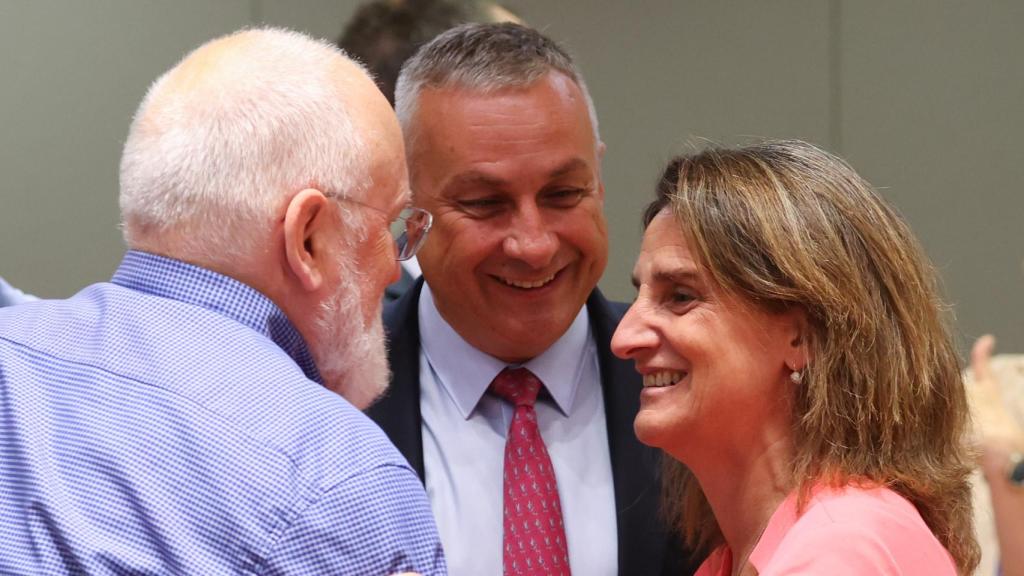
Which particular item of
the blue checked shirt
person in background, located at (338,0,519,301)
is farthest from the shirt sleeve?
person in background, located at (338,0,519,301)

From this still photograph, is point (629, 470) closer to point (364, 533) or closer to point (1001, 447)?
point (1001, 447)

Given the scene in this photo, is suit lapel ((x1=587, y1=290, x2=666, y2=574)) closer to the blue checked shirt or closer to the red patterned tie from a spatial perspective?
the red patterned tie

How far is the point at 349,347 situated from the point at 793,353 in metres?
0.63

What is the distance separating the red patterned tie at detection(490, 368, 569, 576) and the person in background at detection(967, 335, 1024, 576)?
841 mm

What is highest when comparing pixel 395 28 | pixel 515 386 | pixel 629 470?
pixel 395 28

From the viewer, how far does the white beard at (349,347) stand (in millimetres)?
1562

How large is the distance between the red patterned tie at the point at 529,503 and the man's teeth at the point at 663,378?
1.23ft

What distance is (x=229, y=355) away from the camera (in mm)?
1314

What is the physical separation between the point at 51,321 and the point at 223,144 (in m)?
0.27

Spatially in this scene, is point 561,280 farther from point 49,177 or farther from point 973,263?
point 973,263

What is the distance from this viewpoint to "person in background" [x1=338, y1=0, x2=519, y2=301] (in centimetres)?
294

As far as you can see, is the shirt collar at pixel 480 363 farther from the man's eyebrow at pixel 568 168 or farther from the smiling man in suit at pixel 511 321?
the man's eyebrow at pixel 568 168

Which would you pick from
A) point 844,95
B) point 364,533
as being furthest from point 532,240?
point 844,95

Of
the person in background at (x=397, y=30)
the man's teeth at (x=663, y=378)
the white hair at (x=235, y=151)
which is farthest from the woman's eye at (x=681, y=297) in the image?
the person in background at (x=397, y=30)
